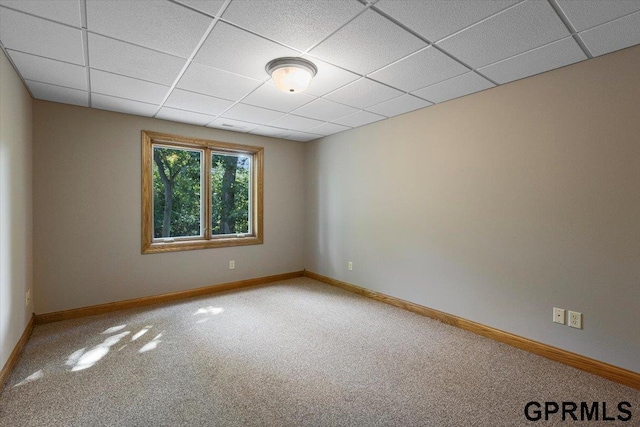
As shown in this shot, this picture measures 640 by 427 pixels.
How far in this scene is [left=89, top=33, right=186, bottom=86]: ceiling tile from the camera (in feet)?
6.79

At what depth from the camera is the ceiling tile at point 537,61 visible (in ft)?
6.90

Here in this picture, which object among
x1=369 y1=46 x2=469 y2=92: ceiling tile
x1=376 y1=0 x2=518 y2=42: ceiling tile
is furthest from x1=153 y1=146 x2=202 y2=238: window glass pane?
x1=376 y1=0 x2=518 y2=42: ceiling tile

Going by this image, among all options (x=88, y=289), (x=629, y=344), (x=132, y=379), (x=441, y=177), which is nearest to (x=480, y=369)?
(x=629, y=344)

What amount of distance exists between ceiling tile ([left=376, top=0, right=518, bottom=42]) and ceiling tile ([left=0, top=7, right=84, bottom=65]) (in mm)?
1932

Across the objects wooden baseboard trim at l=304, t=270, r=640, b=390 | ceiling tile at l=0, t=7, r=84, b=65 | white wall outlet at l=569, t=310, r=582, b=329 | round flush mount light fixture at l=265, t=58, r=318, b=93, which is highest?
ceiling tile at l=0, t=7, r=84, b=65

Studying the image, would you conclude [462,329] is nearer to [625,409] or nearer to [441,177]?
[625,409]

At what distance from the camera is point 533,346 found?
101 inches

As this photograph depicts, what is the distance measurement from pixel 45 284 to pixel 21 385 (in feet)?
4.83

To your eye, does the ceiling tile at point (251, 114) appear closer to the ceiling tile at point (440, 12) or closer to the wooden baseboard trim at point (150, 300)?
the ceiling tile at point (440, 12)

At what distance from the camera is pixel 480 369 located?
230 centimetres

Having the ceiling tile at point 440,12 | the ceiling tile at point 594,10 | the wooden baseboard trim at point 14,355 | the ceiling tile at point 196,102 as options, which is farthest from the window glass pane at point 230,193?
the ceiling tile at point 594,10

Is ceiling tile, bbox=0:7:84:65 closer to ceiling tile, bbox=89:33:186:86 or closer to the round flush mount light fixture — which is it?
ceiling tile, bbox=89:33:186:86

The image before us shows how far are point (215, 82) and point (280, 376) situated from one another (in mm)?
2442
